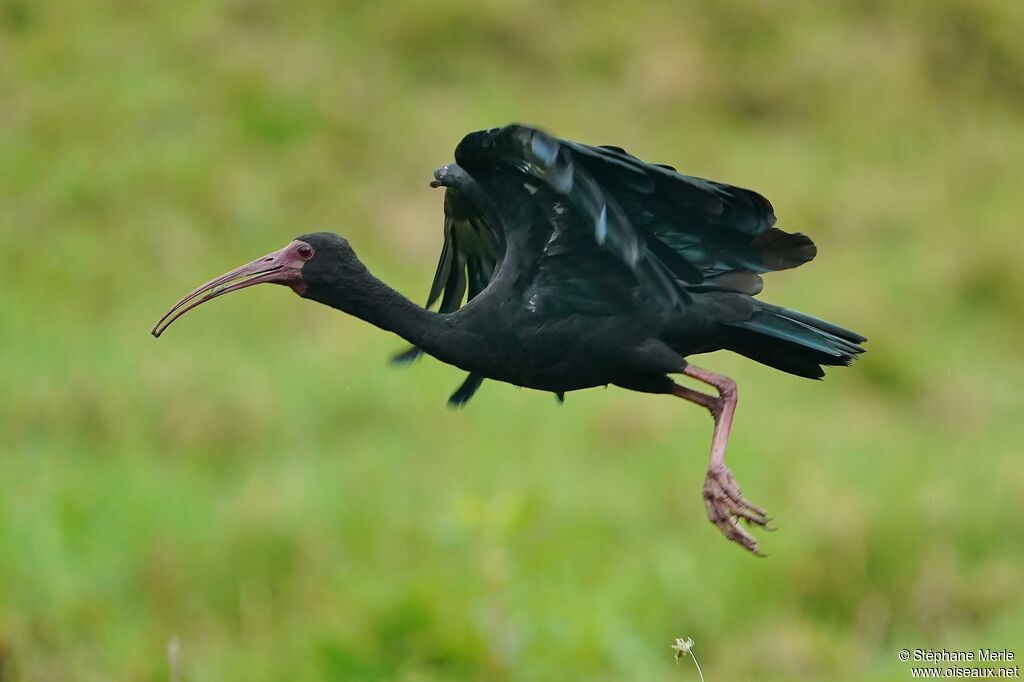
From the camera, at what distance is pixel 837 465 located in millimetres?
10781

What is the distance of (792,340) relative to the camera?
4.80 meters

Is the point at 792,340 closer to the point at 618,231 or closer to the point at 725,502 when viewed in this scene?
the point at 725,502

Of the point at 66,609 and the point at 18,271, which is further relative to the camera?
the point at 18,271

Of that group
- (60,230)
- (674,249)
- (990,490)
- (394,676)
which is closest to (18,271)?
(60,230)

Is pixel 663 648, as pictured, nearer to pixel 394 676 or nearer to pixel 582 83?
pixel 394 676

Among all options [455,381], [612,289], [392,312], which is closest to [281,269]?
[392,312]

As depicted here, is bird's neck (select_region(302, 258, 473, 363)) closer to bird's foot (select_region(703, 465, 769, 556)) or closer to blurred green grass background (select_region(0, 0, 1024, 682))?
bird's foot (select_region(703, 465, 769, 556))

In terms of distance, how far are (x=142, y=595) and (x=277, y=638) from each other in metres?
0.90

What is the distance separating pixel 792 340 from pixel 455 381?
23.0 ft

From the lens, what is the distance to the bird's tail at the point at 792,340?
15.7 feet

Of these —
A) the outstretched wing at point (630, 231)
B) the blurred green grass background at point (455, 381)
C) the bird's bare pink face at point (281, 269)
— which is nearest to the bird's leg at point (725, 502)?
the outstretched wing at point (630, 231)

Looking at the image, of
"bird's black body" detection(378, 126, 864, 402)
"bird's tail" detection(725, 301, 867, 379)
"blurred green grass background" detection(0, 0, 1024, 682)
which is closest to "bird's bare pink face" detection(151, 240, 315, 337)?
"bird's black body" detection(378, 126, 864, 402)

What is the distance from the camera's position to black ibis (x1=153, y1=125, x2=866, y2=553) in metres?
4.65

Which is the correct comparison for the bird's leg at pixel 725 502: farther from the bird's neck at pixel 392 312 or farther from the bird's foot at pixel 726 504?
the bird's neck at pixel 392 312
